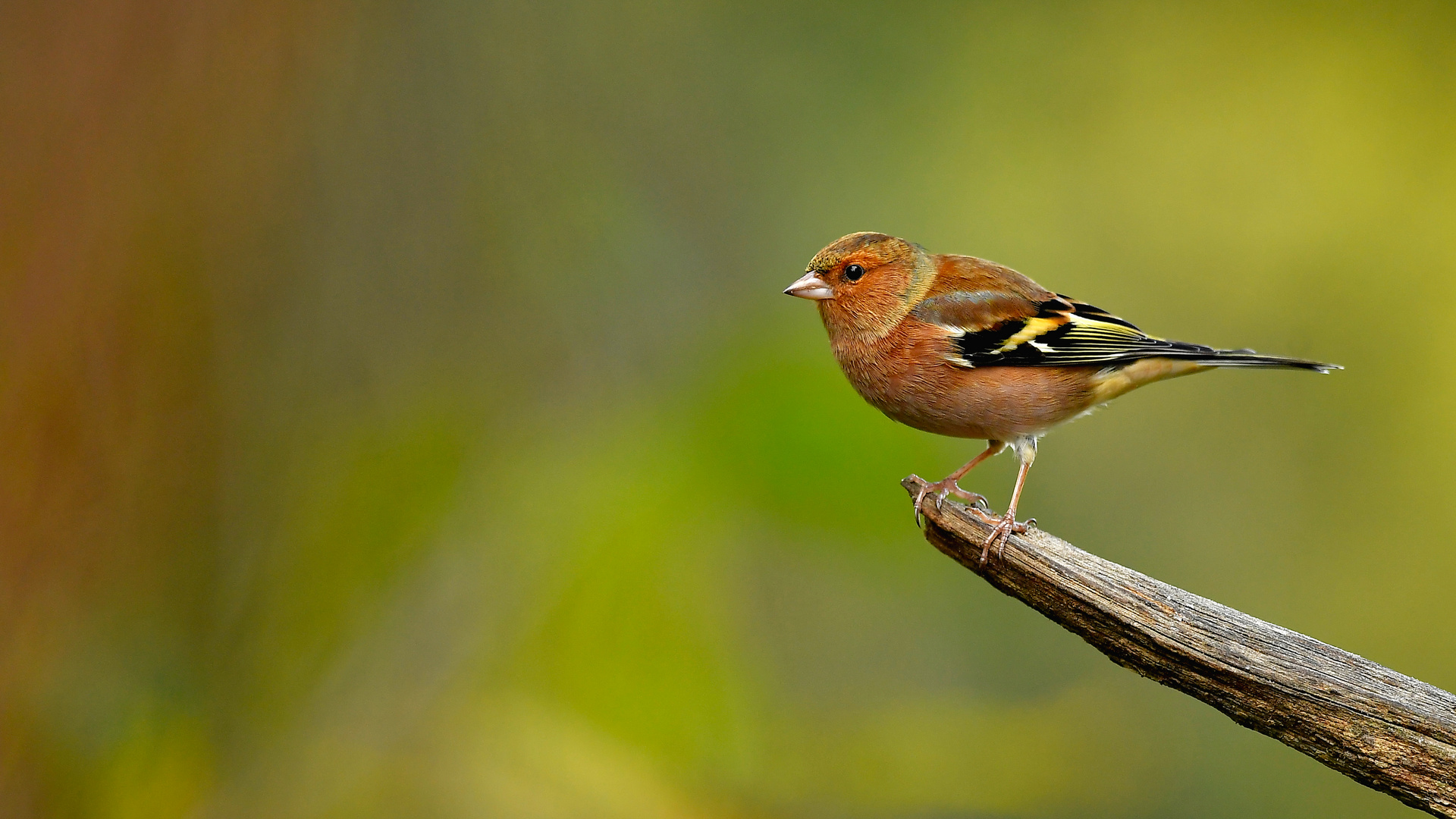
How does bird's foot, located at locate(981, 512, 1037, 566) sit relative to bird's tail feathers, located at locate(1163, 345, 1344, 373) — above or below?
below

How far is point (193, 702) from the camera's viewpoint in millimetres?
3199

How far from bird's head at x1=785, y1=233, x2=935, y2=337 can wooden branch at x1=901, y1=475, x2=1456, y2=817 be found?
1.05 metres

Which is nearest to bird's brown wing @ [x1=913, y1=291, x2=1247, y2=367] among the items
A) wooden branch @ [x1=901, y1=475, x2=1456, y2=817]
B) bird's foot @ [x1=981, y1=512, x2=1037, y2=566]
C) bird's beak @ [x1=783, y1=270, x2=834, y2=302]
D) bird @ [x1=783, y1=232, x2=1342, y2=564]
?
bird @ [x1=783, y1=232, x2=1342, y2=564]

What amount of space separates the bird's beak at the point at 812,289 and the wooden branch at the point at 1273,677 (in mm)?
1152

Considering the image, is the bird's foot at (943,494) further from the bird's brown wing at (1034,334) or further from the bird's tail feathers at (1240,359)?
the bird's tail feathers at (1240,359)

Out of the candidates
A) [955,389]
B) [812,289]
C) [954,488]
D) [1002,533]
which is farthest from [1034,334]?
[1002,533]

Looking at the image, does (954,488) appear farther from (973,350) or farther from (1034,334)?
(1034,334)

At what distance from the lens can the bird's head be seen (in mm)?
2930

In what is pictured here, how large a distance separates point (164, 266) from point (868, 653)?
10.1 feet

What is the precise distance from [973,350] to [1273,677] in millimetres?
1256

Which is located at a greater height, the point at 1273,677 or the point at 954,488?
the point at 1273,677

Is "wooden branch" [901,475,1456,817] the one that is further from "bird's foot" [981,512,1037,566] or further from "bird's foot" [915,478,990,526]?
"bird's foot" [915,478,990,526]

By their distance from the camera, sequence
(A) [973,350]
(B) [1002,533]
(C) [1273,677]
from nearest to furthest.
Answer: (C) [1273,677] → (B) [1002,533] → (A) [973,350]

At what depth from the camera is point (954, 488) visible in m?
2.81
